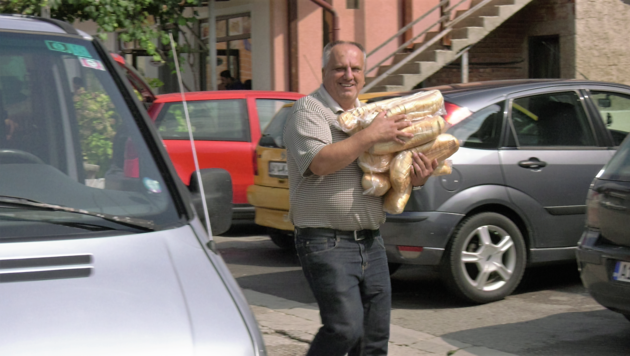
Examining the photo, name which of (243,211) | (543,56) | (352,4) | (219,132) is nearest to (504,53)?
(543,56)

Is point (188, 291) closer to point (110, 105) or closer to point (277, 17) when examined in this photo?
point (110, 105)

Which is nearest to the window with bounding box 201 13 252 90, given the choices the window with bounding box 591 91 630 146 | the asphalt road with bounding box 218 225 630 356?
the asphalt road with bounding box 218 225 630 356

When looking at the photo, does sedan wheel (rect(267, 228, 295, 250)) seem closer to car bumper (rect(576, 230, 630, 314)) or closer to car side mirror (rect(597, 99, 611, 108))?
car side mirror (rect(597, 99, 611, 108))

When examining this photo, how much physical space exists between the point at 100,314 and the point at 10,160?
86 centimetres

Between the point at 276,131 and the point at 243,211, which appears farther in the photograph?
the point at 243,211

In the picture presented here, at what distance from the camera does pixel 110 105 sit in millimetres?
2795

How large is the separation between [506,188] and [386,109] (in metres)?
2.96

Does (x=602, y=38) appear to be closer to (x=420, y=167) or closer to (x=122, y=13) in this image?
(x=122, y=13)

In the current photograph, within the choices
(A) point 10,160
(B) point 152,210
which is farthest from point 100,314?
(A) point 10,160

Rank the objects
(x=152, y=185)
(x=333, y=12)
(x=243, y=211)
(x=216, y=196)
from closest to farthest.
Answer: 1. (x=152, y=185)
2. (x=216, y=196)
3. (x=243, y=211)
4. (x=333, y=12)

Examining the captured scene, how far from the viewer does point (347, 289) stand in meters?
3.41

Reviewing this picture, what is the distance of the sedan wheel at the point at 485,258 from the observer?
583 cm

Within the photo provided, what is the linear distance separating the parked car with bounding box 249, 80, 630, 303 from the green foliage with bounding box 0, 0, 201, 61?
684cm

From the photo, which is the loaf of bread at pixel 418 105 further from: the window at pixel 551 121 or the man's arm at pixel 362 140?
the window at pixel 551 121
